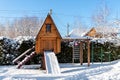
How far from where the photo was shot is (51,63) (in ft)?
45.8

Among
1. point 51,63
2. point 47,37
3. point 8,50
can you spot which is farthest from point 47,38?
point 8,50

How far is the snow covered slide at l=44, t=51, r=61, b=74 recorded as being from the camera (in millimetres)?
12957

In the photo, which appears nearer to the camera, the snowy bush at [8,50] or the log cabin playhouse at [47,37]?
the log cabin playhouse at [47,37]

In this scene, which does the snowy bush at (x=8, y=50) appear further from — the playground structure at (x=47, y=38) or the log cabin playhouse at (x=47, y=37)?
the log cabin playhouse at (x=47, y=37)

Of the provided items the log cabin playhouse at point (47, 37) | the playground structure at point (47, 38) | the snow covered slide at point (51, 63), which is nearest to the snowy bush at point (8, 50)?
the playground structure at point (47, 38)

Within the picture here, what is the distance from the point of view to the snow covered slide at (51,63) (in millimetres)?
12957

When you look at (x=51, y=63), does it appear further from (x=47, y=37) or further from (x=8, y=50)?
(x=8, y=50)

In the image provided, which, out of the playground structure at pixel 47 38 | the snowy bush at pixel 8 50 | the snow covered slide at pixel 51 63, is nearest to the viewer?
the snow covered slide at pixel 51 63

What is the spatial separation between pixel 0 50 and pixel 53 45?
478 cm

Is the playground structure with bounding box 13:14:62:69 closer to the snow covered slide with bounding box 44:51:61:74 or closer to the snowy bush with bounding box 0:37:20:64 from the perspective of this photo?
the snow covered slide with bounding box 44:51:61:74

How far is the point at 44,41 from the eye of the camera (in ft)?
52.2

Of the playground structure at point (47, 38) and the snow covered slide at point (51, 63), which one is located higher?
the playground structure at point (47, 38)

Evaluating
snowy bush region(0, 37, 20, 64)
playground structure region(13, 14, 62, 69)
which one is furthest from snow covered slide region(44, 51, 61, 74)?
snowy bush region(0, 37, 20, 64)

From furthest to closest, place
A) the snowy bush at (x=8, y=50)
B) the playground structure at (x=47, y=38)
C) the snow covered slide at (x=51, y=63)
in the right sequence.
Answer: the snowy bush at (x=8, y=50)
the playground structure at (x=47, y=38)
the snow covered slide at (x=51, y=63)
